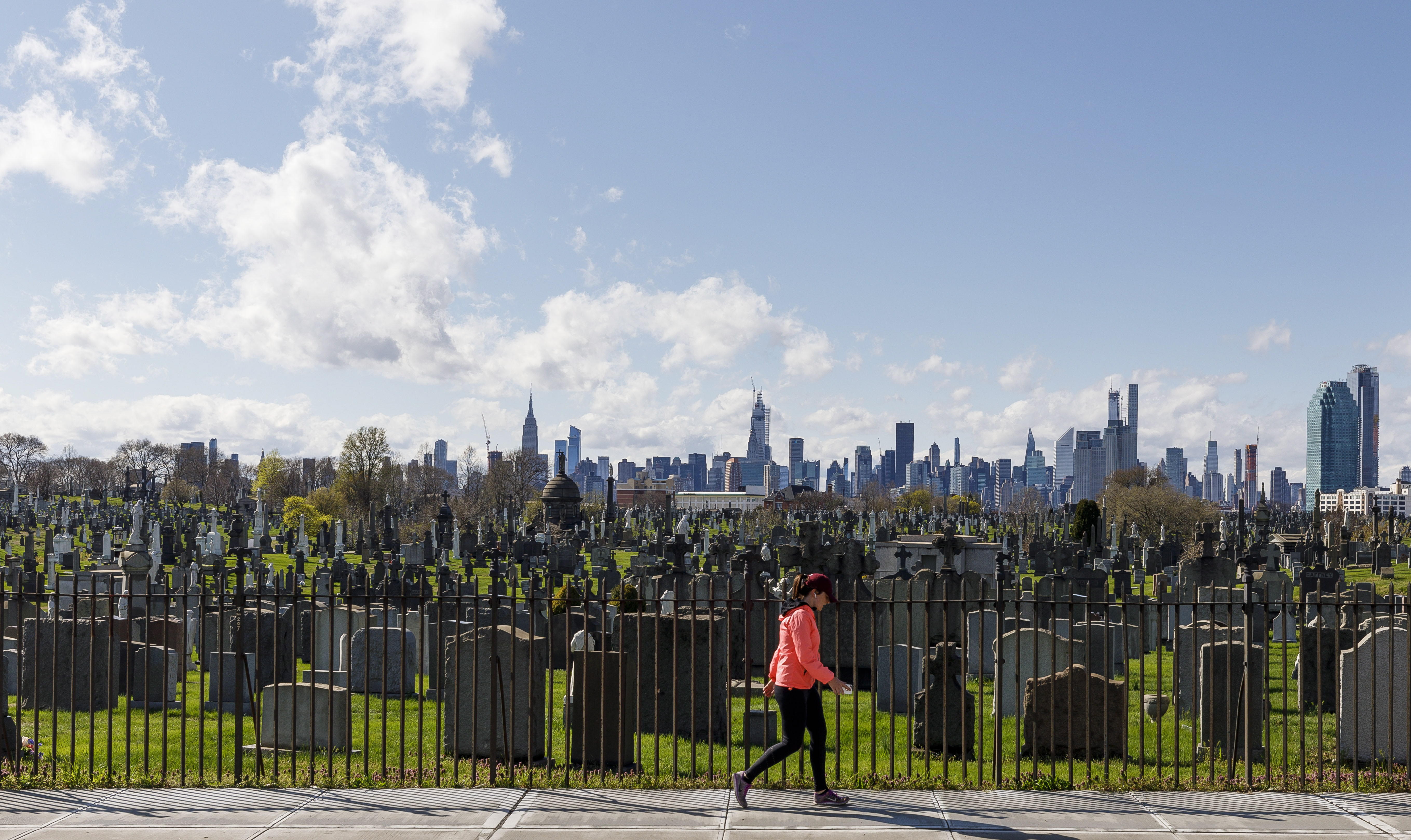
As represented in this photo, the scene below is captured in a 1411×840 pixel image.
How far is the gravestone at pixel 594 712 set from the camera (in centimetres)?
859

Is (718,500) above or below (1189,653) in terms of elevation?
below

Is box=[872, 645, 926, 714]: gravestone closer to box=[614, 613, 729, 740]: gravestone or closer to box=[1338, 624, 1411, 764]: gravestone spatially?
box=[614, 613, 729, 740]: gravestone

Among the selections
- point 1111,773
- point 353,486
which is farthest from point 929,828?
point 353,486

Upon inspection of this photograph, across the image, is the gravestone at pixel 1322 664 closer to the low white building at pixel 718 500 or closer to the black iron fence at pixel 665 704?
the black iron fence at pixel 665 704

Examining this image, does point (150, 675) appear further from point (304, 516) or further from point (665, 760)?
point (304, 516)

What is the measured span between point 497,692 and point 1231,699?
6591mm

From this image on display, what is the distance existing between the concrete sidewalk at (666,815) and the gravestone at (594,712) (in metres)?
1.20

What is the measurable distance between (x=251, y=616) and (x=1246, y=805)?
43.6ft

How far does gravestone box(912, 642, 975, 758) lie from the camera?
920 cm

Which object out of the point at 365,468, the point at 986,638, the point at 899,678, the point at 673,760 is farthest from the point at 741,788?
the point at 365,468

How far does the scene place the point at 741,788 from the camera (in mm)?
6887

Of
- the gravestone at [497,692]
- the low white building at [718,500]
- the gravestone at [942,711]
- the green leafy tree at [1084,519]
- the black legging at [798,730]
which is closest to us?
the black legging at [798,730]

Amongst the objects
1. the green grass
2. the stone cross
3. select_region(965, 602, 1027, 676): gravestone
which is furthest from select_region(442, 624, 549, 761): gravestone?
the stone cross

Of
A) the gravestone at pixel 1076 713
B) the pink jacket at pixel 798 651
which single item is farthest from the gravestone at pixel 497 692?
the gravestone at pixel 1076 713
